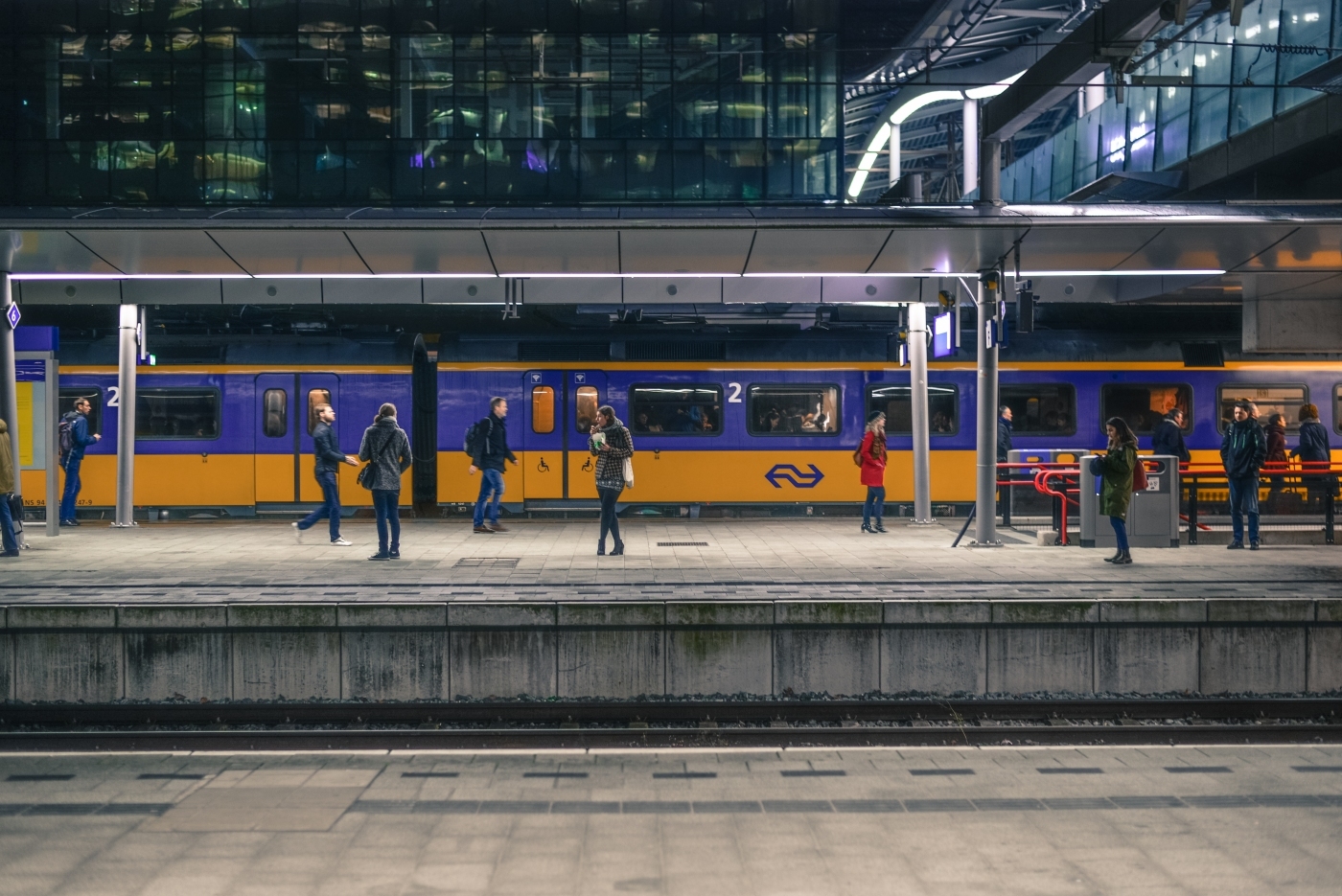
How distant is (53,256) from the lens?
13.3 m

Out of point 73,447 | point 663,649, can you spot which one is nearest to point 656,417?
point 73,447

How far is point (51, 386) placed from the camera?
14.5m

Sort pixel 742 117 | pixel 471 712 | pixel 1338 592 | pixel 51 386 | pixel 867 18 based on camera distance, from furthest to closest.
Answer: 1. pixel 867 18
2. pixel 742 117
3. pixel 51 386
4. pixel 1338 592
5. pixel 471 712

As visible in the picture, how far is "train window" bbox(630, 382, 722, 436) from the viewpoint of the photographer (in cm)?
1823

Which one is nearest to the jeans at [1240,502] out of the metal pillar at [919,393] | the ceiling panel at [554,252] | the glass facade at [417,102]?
the metal pillar at [919,393]

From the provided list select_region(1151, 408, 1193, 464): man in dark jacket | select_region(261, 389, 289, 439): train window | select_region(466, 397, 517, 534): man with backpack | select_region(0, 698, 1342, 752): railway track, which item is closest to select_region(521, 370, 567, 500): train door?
select_region(466, 397, 517, 534): man with backpack

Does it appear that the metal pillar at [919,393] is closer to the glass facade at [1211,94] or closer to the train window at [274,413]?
the glass facade at [1211,94]

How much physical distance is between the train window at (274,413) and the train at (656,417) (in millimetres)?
23

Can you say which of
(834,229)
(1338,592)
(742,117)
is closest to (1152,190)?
(742,117)

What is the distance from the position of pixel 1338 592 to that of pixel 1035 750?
4183 mm

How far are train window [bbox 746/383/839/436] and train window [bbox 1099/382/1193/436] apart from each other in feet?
15.0

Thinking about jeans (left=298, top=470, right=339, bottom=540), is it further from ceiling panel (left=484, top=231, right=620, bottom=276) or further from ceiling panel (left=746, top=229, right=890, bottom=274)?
ceiling panel (left=746, top=229, right=890, bottom=274)

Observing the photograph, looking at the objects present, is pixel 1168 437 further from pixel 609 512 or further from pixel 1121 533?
pixel 609 512

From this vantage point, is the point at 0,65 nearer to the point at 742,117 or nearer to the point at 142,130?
the point at 142,130
